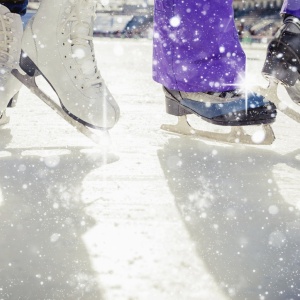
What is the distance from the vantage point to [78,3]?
1.15m

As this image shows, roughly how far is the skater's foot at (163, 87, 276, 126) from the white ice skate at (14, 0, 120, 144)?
230mm

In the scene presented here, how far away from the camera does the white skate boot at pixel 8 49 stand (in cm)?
127

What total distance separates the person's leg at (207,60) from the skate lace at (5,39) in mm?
385

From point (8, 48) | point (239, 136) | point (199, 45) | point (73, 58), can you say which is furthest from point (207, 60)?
point (8, 48)

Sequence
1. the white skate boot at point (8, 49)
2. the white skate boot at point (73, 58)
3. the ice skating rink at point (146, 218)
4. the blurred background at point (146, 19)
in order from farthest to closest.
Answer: the blurred background at point (146, 19)
the white skate boot at point (8, 49)
the white skate boot at point (73, 58)
the ice skating rink at point (146, 218)

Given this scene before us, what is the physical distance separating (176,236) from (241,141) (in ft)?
2.18

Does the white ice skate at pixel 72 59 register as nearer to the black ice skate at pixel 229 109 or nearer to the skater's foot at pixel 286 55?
the black ice skate at pixel 229 109

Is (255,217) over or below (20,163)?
over

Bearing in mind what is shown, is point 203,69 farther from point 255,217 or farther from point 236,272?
point 236,272

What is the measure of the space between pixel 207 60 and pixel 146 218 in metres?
0.60

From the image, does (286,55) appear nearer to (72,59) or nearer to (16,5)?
(72,59)

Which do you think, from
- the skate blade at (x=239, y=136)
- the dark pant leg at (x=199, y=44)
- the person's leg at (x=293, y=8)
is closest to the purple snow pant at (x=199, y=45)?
the dark pant leg at (x=199, y=44)

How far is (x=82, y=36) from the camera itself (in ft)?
3.81

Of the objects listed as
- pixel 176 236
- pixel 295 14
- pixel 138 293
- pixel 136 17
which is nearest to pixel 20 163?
pixel 176 236
